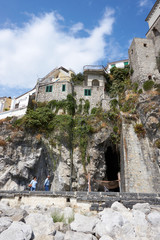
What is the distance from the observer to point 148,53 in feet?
81.5

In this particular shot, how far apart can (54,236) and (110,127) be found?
52.6 feet

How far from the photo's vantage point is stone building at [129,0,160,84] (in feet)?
76.0

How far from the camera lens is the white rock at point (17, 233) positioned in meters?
3.70

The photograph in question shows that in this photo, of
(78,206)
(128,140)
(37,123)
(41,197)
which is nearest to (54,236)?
(78,206)

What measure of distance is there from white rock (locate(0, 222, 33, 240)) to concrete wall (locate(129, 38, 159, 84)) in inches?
854

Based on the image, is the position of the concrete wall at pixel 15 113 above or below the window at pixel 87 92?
below

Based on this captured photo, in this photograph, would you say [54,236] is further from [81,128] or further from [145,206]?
[81,128]

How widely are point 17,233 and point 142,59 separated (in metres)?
25.5

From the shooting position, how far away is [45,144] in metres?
18.5

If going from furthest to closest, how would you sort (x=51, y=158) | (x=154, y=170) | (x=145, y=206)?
(x=51, y=158) → (x=154, y=170) → (x=145, y=206)

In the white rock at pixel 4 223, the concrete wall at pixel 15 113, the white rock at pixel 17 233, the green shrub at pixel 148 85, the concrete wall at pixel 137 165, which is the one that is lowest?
the white rock at pixel 17 233

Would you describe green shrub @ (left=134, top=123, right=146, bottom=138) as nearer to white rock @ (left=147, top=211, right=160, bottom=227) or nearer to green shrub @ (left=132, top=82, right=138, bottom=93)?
green shrub @ (left=132, top=82, right=138, bottom=93)

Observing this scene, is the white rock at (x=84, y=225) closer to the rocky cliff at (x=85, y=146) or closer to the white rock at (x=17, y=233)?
the white rock at (x=17, y=233)

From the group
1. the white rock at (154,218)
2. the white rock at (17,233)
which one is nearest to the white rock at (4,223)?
the white rock at (17,233)
